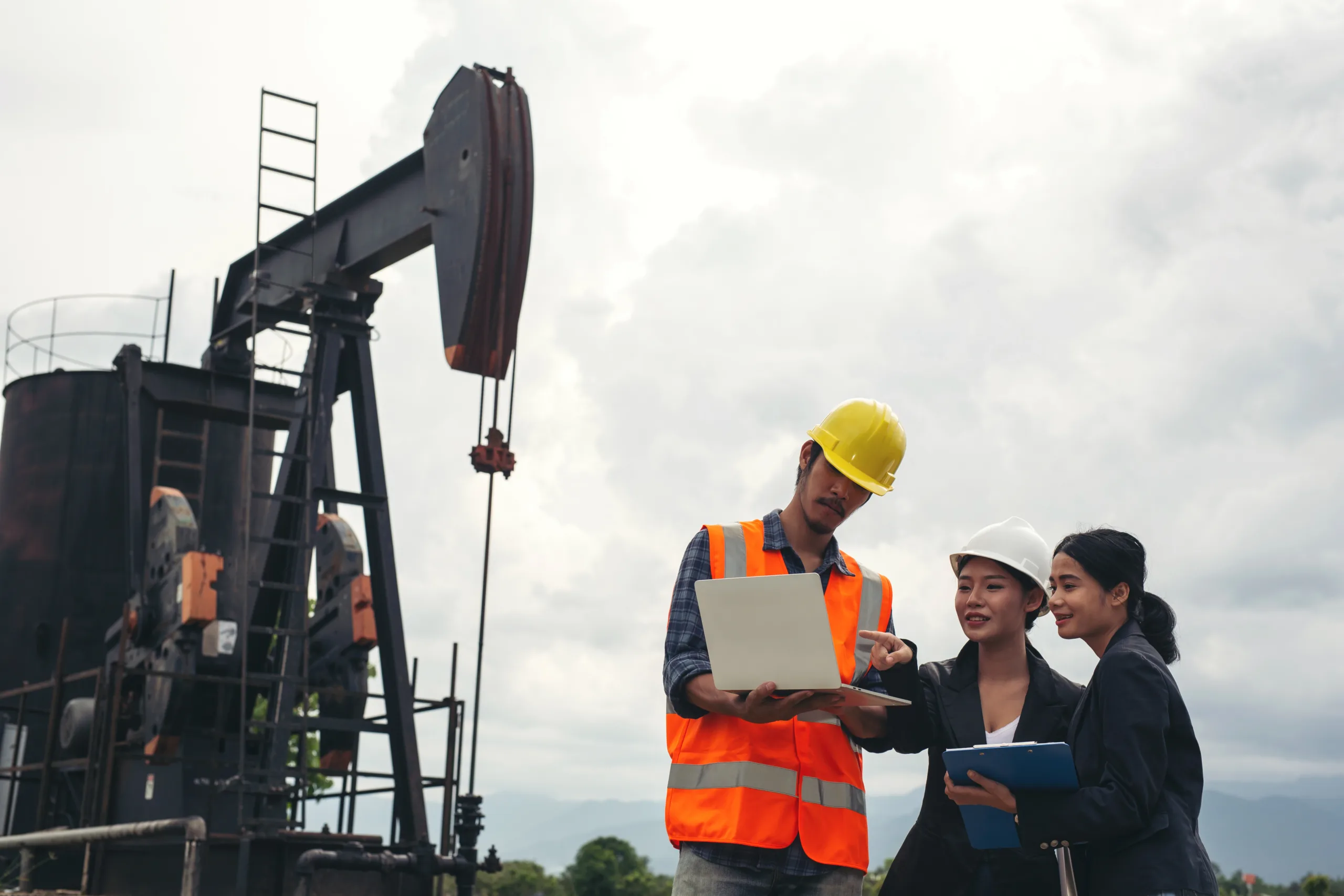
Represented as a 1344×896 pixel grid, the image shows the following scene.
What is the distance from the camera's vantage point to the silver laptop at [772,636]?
3145 mm

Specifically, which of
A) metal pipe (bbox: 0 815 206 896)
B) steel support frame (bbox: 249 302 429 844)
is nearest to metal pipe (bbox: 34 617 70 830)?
steel support frame (bbox: 249 302 429 844)

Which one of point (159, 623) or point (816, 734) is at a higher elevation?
point (159, 623)

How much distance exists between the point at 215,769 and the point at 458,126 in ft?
20.9

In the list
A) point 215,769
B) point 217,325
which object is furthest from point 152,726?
point 217,325

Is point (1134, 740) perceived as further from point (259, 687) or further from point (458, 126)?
point (259, 687)

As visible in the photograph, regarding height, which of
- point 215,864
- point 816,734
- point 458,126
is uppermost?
point 458,126

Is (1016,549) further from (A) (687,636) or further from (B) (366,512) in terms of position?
(B) (366,512)

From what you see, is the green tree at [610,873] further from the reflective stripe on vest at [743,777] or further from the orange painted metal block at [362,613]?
the reflective stripe on vest at [743,777]

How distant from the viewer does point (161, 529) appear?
13188 mm

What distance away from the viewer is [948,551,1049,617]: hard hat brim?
12.2 feet

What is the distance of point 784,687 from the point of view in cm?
326

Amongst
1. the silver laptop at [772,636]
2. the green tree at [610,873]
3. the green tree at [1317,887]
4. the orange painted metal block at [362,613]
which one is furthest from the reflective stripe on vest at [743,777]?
the green tree at [610,873]

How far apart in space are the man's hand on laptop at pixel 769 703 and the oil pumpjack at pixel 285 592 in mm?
7691

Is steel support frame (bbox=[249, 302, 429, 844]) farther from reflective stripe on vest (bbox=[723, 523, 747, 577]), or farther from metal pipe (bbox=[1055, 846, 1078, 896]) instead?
metal pipe (bbox=[1055, 846, 1078, 896])
